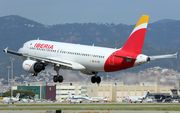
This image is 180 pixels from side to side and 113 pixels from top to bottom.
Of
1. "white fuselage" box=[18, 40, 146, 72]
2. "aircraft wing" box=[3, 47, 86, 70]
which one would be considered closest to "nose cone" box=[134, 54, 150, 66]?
"white fuselage" box=[18, 40, 146, 72]

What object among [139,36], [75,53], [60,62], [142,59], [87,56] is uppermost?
[139,36]

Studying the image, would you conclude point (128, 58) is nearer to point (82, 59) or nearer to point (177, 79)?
point (82, 59)

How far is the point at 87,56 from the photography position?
63750 millimetres

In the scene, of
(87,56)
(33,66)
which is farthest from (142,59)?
(33,66)

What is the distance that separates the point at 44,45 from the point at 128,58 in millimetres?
17526

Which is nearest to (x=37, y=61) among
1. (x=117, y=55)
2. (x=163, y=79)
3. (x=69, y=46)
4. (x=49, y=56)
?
(x=49, y=56)

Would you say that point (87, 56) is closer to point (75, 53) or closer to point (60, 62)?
point (75, 53)

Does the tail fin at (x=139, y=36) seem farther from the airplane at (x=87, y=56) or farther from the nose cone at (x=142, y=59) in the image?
the nose cone at (x=142, y=59)

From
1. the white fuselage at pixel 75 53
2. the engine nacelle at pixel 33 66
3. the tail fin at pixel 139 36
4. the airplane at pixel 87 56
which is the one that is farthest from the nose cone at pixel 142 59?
the engine nacelle at pixel 33 66

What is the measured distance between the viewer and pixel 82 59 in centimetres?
6425

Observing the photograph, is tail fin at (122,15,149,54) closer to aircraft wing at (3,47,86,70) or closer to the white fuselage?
the white fuselage

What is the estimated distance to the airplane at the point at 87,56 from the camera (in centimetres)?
5972

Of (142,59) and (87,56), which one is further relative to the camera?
(87,56)

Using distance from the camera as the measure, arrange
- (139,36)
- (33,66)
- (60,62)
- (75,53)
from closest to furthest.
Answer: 1. (139,36)
2. (75,53)
3. (60,62)
4. (33,66)
